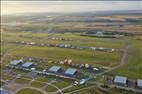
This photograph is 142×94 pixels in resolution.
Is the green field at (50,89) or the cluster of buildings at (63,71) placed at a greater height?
the cluster of buildings at (63,71)

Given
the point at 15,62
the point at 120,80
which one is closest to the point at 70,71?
the point at 120,80

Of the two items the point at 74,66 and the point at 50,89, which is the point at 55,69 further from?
the point at 50,89

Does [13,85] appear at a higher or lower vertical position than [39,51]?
lower

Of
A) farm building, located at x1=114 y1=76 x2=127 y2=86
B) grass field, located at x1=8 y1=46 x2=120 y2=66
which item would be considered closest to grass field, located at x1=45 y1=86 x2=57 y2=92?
farm building, located at x1=114 y1=76 x2=127 y2=86

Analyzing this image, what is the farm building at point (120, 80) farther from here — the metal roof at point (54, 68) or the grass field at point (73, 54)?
the metal roof at point (54, 68)

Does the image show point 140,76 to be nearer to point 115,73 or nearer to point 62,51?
point 115,73

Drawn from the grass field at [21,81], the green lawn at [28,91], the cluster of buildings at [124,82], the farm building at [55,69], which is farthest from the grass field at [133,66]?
the grass field at [21,81]

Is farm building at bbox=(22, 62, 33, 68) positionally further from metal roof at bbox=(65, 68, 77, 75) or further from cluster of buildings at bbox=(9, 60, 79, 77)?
metal roof at bbox=(65, 68, 77, 75)

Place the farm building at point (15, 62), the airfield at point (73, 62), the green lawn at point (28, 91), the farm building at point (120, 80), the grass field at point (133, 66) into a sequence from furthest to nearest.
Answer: the farm building at point (15, 62)
the grass field at point (133, 66)
the airfield at point (73, 62)
the farm building at point (120, 80)
the green lawn at point (28, 91)

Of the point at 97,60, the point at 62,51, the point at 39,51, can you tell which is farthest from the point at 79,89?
the point at 39,51

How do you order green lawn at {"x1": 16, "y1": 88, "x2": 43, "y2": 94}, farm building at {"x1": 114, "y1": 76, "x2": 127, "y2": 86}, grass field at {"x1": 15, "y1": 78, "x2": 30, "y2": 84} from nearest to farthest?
green lawn at {"x1": 16, "y1": 88, "x2": 43, "y2": 94} < farm building at {"x1": 114, "y1": 76, "x2": 127, "y2": 86} < grass field at {"x1": 15, "y1": 78, "x2": 30, "y2": 84}

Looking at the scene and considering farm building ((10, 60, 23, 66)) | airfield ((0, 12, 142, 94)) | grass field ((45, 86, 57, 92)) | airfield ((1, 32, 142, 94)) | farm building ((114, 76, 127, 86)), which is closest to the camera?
grass field ((45, 86, 57, 92))
